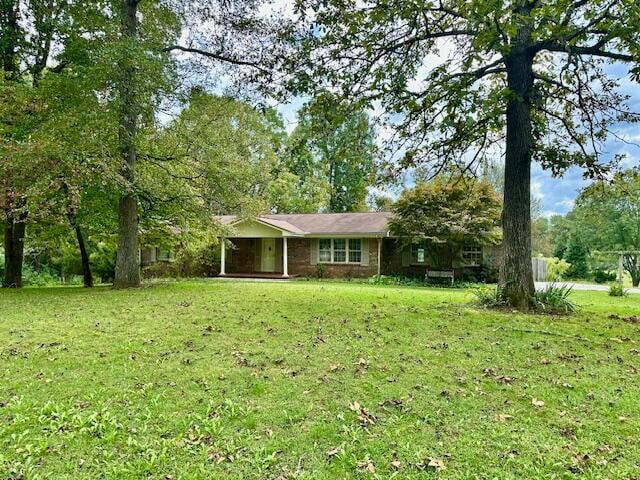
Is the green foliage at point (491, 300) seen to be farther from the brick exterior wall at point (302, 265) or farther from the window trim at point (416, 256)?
the window trim at point (416, 256)

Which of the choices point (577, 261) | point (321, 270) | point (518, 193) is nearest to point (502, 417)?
point (518, 193)

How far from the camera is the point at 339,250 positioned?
2186 cm

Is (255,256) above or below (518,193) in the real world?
below

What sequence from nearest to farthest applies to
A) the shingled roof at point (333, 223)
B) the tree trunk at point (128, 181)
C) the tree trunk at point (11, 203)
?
the tree trunk at point (128, 181) < the tree trunk at point (11, 203) < the shingled roof at point (333, 223)

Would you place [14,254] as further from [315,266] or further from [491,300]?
[491,300]

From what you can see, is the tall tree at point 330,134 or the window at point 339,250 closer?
the tall tree at point 330,134

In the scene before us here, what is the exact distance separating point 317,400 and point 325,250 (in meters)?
18.0

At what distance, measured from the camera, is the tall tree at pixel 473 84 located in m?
8.02

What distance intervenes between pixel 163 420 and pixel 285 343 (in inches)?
94.9

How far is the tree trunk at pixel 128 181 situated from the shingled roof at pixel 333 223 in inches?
275

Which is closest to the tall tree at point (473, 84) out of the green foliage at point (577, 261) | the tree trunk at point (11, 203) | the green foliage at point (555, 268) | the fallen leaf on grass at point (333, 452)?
the fallen leaf on grass at point (333, 452)

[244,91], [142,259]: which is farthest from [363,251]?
[142,259]

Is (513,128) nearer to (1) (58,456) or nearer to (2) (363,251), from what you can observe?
(1) (58,456)

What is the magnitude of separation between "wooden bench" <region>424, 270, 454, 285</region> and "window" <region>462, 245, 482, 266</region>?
5.72 feet
